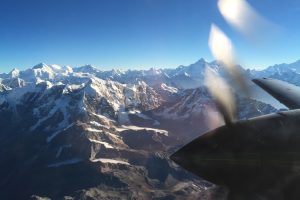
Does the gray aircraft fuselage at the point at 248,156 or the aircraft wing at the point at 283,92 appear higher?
the aircraft wing at the point at 283,92

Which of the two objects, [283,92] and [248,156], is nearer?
[248,156]

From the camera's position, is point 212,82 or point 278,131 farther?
point 212,82

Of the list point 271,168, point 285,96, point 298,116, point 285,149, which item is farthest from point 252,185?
point 285,96

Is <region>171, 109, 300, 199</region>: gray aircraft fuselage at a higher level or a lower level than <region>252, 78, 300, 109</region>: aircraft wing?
lower

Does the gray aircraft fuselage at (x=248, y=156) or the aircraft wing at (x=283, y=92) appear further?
the aircraft wing at (x=283, y=92)

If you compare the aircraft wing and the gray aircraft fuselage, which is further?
the aircraft wing

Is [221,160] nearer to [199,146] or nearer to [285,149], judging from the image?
[199,146]

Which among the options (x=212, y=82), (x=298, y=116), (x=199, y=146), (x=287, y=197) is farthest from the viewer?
(x=212, y=82)

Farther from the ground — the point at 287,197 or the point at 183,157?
the point at 183,157
